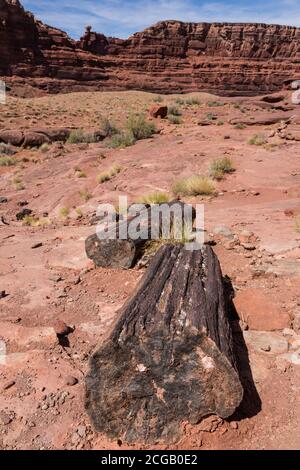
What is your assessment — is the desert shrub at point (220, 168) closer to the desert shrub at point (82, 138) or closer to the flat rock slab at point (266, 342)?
the flat rock slab at point (266, 342)

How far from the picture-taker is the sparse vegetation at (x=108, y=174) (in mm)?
12258

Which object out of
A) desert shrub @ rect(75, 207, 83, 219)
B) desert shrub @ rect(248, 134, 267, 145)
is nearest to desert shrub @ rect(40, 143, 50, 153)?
desert shrub @ rect(248, 134, 267, 145)

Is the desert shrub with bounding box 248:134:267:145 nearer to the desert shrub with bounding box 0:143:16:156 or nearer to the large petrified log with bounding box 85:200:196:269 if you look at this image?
the large petrified log with bounding box 85:200:196:269

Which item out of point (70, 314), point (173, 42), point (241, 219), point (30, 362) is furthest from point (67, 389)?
point (173, 42)

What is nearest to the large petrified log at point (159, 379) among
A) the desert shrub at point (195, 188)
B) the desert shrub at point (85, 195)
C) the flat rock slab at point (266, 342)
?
the flat rock slab at point (266, 342)

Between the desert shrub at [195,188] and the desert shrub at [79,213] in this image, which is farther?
the desert shrub at [79,213]

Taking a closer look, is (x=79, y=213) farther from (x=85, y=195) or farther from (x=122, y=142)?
(x=122, y=142)

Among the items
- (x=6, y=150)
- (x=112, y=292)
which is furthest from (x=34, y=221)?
(x=6, y=150)

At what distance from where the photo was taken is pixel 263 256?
19.5 ft

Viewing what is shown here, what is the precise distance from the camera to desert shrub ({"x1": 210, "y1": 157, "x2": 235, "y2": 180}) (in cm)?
1074

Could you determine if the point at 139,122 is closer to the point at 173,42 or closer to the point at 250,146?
the point at 250,146

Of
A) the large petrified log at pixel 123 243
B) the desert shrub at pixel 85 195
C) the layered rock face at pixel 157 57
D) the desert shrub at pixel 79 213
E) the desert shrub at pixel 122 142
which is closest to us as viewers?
the large petrified log at pixel 123 243

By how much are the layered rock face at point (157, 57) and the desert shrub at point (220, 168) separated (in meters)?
46.3

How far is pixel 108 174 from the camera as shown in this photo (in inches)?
488
